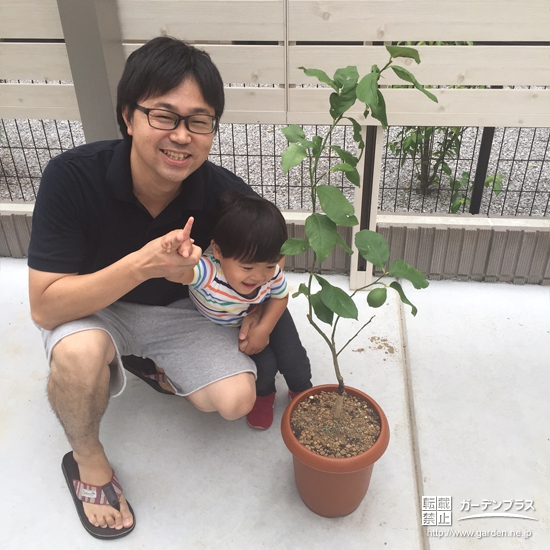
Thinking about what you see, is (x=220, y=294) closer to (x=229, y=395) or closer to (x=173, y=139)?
(x=229, y=395)

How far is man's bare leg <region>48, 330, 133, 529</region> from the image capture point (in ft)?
4.54

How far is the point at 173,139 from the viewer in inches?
51.6

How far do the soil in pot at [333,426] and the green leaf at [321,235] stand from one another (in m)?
0.53

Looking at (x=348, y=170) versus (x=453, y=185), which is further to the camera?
(x=453, y=185)

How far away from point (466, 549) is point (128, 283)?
1115mm

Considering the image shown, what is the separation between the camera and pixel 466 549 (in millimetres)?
1394

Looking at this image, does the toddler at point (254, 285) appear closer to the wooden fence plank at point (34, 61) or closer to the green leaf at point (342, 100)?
the green leaf at point (342, 100)

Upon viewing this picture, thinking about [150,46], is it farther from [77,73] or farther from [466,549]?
[466,549]

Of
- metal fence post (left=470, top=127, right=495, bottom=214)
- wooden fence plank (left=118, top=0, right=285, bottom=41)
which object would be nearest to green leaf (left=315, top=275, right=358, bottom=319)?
wooden fence plank (left=118, top=0, right=285, bottom=41)

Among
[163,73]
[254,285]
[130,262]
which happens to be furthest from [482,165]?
[130,262]

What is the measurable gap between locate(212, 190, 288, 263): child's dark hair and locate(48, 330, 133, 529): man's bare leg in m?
0.43

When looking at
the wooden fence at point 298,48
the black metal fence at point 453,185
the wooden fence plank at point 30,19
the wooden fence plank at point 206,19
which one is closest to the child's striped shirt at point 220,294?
Answer: the wooden fence at point 298,48

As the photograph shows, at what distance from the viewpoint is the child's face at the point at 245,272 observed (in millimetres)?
1460

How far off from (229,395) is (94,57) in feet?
4.37
